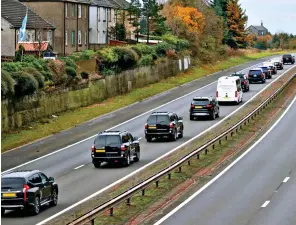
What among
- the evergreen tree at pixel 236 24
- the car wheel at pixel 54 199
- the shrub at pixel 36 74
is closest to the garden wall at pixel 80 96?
the shrub at pixel 36 74

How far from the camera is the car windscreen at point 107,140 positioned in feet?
131

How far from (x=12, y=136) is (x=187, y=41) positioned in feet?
200

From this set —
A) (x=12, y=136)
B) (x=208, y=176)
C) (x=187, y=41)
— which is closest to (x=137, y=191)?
(x=208, y=176)

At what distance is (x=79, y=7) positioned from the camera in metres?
96.5

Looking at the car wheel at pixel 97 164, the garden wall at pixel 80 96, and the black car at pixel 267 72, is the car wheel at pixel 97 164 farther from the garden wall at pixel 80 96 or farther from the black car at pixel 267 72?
the black car at pixel 267 72

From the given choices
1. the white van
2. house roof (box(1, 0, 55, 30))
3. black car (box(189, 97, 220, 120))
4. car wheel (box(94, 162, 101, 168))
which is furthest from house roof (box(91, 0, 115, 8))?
car wheel (box(94, 162, 101, 168))

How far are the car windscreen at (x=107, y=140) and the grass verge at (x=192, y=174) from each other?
156 inches

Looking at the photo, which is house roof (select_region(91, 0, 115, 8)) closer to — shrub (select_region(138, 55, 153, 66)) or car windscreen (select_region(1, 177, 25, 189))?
shrub (select_region(138, 55, 153, 66))

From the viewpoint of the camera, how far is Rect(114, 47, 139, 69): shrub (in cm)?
8319

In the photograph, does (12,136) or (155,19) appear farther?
(155,19)

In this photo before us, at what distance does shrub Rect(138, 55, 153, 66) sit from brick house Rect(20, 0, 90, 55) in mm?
9563

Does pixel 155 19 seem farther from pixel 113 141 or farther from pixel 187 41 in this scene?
pixel 113 141

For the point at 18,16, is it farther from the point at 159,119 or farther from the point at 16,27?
the point at 159,119

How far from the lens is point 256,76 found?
91000mm
